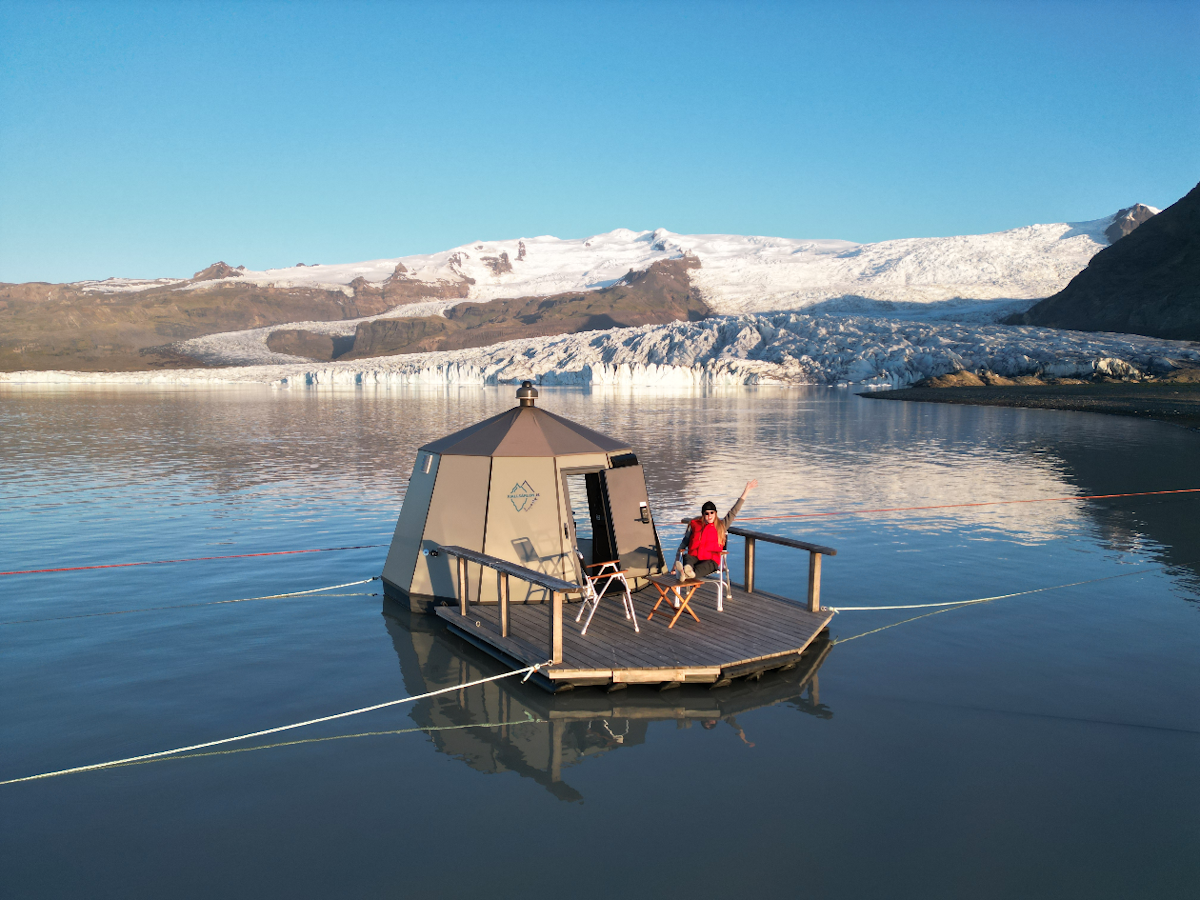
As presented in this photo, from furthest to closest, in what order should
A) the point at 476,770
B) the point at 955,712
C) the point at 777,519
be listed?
the point at 777,519 → the point at 955,712 → the point at 476,770

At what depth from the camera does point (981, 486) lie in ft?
84.9

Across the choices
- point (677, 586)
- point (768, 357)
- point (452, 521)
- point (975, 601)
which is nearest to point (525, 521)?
point (452, 521)

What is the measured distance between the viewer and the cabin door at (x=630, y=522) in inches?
473

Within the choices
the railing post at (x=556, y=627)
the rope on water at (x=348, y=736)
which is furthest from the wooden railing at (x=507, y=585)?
the rope on water at (x=348, y=736)

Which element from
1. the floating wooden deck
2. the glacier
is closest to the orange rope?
the floating wooden deck

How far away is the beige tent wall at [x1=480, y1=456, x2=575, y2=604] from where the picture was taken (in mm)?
11641

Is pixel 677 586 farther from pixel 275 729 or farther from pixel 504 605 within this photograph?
pixel 275 729

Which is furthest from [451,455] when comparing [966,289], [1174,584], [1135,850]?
[966,289]

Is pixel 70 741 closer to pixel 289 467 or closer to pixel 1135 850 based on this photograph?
pixel 1135 850

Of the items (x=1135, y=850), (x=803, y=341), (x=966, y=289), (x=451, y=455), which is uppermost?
(x=966, y=289)

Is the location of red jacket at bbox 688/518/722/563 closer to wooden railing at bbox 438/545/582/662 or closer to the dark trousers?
the dark trousers

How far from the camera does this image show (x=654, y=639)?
10.1 m

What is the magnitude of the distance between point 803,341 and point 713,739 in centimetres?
11142

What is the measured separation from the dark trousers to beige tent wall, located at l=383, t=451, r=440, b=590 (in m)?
4.02
